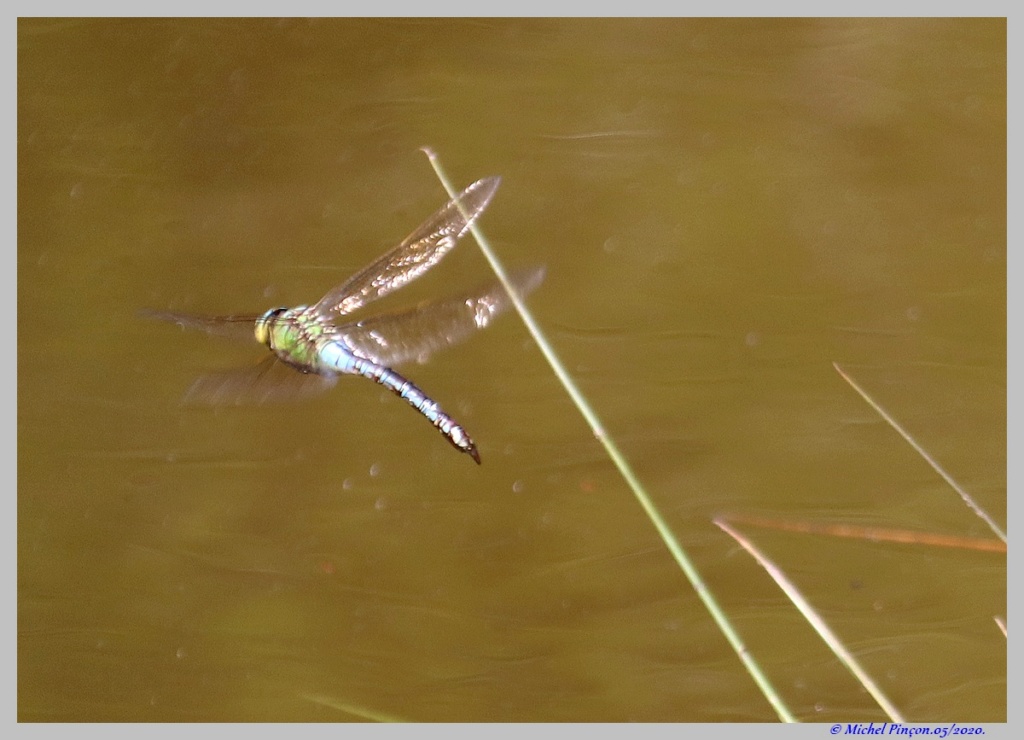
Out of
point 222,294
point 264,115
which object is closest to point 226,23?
point 264,115

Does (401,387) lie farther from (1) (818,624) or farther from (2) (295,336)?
(1) (818,624)

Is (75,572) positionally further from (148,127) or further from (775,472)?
(775,472)

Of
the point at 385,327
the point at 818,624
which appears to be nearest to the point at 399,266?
the point at 385,327

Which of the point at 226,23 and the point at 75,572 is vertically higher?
the point at 226,23

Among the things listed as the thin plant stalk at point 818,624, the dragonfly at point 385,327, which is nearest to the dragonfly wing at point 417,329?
the dragonfly at point 385,327

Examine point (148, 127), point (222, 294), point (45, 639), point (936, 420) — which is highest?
point (148, 127)

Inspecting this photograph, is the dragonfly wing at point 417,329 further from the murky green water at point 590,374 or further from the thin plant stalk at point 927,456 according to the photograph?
the thin plant stalk at point 927,456

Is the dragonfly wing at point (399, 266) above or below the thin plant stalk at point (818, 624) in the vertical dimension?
above
